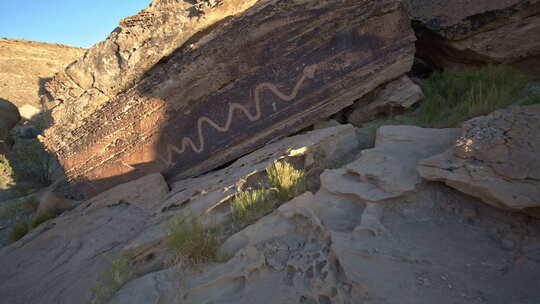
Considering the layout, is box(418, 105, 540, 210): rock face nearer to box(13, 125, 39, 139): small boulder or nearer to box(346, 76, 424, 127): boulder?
box(346, 76, 424, 127): boulder

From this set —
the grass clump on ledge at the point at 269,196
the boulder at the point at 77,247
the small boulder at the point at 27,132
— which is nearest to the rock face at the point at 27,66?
the small boulder at the point at 27,132

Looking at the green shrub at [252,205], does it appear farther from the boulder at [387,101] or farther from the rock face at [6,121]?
the rock face at [6,121]

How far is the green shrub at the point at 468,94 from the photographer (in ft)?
10.00

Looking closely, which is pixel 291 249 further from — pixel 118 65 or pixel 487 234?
pixel 118 65

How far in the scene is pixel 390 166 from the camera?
7.47 feet

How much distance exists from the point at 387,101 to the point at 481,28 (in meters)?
1.91

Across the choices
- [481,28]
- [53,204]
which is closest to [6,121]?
[53,204]

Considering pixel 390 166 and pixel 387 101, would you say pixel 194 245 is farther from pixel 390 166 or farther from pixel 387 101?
pixel 387 101

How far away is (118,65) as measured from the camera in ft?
15.8

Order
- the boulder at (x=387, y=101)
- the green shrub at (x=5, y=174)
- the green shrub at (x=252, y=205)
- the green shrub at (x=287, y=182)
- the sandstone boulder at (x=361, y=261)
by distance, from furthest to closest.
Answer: the green shrub at (x=5, y=174), the boulder at (x=387, y=101), the green shrub at (x=287, y=182), the green shrub at (x=252, y=205), the sandstone boulder at (x=361, y=261)

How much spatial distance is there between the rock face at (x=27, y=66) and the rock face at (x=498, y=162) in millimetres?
23521

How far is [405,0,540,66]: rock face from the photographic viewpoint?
12.3ft

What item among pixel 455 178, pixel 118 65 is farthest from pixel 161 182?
pixel 455 178

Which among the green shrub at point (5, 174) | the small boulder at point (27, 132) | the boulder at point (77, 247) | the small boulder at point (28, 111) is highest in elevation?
the small boulder at point (28, 111)
